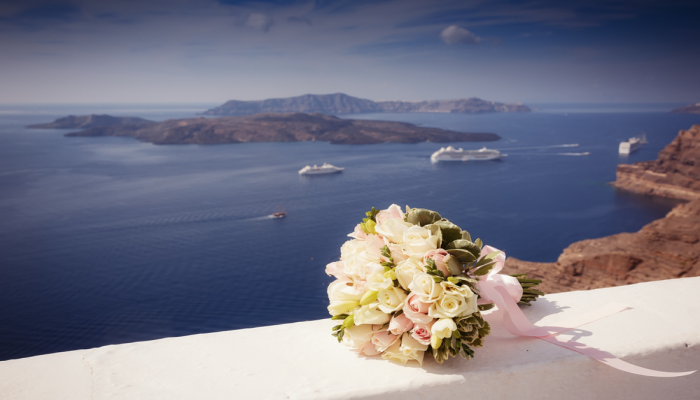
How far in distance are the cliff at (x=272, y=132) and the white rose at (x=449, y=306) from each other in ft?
212

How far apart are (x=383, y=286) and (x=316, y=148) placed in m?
60.8

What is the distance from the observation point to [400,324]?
726 mm

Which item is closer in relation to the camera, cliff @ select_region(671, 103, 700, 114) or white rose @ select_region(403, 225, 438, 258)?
white rose @ select_region(403, 225, 438, 258)

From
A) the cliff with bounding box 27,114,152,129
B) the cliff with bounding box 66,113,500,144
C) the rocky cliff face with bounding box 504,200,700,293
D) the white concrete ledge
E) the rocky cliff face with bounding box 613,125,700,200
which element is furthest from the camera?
the cliff with bounding box 66,113,500,144

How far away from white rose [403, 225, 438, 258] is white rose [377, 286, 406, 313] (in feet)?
0.23

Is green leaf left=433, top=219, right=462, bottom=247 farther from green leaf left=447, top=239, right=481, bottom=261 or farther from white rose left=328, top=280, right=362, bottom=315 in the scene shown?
white rose left=328, top=280, right=362, bottom=315

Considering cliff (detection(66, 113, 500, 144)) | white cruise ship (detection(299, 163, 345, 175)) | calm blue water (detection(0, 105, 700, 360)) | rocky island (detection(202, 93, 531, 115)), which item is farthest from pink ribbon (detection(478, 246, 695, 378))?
rocky island (detection(202, 93, 531, 115))

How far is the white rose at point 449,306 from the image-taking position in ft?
2.20

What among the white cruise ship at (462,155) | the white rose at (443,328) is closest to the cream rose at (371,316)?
the white rose at (443,328)

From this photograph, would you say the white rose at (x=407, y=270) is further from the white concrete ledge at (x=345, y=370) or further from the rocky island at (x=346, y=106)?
the rocky island at (x=346, y=106)

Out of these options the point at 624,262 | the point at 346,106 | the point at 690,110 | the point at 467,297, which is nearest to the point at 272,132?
the point at 346,106

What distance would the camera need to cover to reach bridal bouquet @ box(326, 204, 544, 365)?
2.25ft

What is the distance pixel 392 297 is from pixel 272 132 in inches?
2753

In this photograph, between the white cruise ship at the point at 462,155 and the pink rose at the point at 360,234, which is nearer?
the pink rose at the point at 360,234
